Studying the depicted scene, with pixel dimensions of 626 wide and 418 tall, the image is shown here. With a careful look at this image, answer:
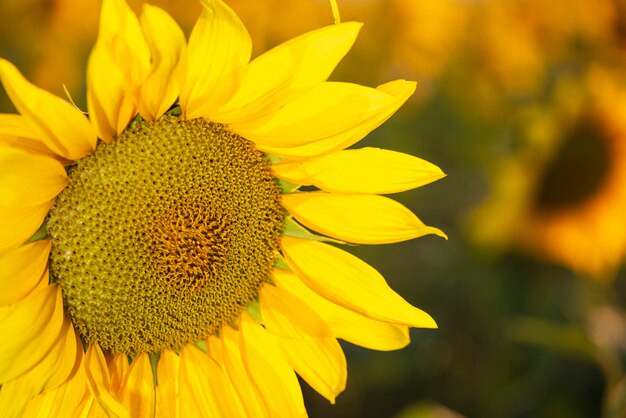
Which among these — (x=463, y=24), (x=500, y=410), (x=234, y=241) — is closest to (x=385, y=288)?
(x=234, y=241)

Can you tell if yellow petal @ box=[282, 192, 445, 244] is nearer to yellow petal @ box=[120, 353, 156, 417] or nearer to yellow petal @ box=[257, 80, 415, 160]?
yellow petal @ box=[257, 80, 415, 160]

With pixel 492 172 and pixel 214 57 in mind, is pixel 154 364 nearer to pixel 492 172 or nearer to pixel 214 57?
pixel 214 57

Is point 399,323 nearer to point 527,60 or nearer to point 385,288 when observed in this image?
point 385,288

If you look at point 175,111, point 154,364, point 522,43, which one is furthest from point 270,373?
point 522,43

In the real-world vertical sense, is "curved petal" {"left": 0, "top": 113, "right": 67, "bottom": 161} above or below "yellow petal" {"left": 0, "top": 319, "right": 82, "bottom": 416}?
above

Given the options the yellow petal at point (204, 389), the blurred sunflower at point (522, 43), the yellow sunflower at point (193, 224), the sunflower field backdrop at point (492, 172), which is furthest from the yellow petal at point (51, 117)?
the blurred sunflower at point (522, 43)

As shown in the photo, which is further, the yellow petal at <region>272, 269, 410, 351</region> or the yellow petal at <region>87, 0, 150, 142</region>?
the yellow petal at <region>272, 269, 410, 351</region>

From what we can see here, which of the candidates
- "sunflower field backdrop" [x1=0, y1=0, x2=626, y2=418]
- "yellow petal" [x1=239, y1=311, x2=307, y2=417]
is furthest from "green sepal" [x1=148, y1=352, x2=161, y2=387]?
"sunflower field backdrop" [x1=0, y1=0, x2=626, y2=418]
